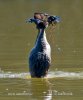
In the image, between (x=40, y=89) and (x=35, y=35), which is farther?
(x=35, y=35)

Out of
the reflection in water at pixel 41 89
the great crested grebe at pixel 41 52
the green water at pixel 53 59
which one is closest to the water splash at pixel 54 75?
the green water at pixel 53 59

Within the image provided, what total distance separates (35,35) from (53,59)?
6.00 metres

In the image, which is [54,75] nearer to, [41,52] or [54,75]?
[54,75]

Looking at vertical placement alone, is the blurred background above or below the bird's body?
below

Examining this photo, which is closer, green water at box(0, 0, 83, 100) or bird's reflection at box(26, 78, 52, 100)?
bird's reflection at box(26, 78, 52, 100)

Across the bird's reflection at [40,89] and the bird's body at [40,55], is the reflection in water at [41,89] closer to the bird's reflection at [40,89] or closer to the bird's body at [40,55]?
the bird's reflection at [40,89]

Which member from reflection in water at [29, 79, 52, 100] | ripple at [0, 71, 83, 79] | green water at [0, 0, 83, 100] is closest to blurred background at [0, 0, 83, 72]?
green water at [0, 0, 83, 100]

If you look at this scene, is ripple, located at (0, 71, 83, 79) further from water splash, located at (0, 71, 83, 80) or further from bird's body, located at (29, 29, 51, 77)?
bird's body, located at (29, 29, 51, 77)

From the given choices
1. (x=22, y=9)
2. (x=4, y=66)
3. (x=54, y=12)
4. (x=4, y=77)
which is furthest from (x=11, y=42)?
(x=22, y=9)

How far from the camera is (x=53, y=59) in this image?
17156 millimetres

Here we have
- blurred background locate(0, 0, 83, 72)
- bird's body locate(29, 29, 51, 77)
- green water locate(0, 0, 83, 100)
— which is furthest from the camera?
blurred background locate(0, 0, 83, 72)

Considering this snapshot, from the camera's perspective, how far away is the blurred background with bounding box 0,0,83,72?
16.5 meters

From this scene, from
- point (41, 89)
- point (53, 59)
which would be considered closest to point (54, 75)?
point (41, 89)

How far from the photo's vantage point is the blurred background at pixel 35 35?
1655 cm
